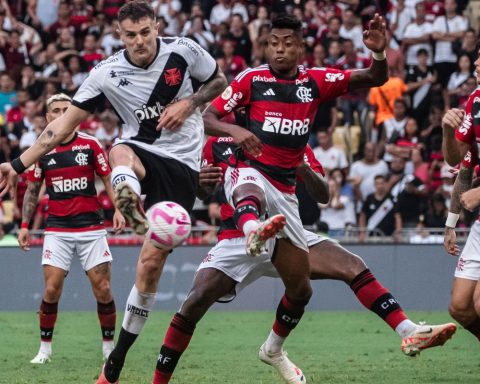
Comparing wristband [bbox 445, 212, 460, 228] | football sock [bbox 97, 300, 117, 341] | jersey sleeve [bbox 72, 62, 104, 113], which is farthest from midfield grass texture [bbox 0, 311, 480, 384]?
jersey sleeve [bbox 72, 62, 104, 113]

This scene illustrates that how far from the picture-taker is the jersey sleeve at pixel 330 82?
29.3 feet

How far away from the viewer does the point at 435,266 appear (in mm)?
17297

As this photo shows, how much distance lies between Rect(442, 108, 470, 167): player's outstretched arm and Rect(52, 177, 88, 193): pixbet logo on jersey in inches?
172

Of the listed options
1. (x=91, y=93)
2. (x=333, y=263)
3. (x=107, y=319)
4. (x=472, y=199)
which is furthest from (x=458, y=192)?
(x=107, y=319)

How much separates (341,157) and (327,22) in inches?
154

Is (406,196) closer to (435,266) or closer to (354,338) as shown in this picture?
(435,266)

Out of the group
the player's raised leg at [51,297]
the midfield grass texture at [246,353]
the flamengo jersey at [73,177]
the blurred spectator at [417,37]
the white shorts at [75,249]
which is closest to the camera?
the midfield grass texture at [246,353]

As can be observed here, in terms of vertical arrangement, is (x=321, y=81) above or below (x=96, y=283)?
above

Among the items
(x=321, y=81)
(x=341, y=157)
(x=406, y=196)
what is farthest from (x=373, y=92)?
(x=321, y=81)

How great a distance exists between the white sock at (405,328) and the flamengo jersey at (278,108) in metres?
1.36

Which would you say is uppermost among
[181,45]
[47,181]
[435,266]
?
[181,45]

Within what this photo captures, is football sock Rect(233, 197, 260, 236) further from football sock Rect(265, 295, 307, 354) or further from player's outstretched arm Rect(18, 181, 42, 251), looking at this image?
player's outstretched arm Rect(18, 181, 42, 251)

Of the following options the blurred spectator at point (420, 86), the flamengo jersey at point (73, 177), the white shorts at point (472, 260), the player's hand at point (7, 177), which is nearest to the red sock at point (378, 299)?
the white shorts at point (472, 260)

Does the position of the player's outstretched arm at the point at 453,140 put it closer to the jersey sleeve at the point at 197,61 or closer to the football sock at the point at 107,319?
the jersey sleeve at the point at 197,61
